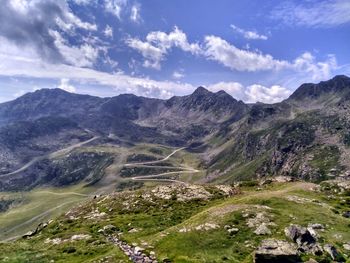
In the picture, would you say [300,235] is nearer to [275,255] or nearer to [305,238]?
[305,238]

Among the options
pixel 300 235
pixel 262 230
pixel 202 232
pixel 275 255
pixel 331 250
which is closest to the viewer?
pixel 275 255

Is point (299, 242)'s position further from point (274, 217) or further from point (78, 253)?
point (78, 253)

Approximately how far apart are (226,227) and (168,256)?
13079mm

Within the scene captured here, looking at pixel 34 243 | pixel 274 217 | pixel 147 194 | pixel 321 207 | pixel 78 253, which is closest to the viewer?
pixel 78 253

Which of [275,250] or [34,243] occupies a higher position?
[275,250]

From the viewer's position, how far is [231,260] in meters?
46.6

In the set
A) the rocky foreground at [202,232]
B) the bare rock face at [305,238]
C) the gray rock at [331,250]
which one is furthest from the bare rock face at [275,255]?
the gray rock at [331,250]

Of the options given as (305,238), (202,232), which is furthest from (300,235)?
(202,232)

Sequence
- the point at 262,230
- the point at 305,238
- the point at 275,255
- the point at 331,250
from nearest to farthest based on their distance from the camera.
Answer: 1. the point at 275,255
2. the point at 331,250
3. the point at 305,238
4. the point at 262,230

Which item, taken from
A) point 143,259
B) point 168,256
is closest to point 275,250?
point 168,256

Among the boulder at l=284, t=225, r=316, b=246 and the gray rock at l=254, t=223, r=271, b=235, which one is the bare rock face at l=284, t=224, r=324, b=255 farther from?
the gray rock at l=254, t=223, r=271, b=235

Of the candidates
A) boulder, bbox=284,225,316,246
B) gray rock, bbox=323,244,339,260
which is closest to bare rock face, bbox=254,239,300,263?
boulder, bbox=284,225,316,246

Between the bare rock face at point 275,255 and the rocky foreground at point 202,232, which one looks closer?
the bare rock face at point 275,255

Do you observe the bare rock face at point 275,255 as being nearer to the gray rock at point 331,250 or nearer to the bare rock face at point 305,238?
the bare rock face at point 305,238
